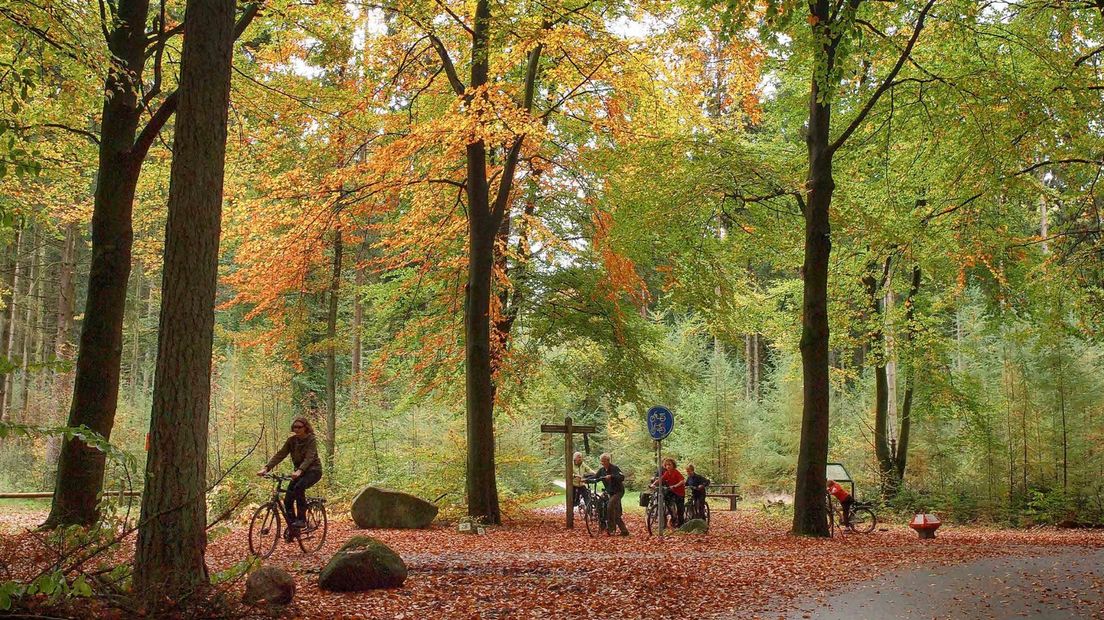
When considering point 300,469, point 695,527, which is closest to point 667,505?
point 695,527

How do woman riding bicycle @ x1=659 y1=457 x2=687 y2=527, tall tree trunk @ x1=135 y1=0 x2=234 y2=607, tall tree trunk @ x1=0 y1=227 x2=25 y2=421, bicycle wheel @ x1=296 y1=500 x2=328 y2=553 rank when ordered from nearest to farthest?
tall tree trunk @ x1=135 y1=0 x2=234 y2=607 < bicycle wheel @ x1=296 y1=500 x2=328 y2=553 < woman riding bicycle @ x1=659 y1=457 x2=687 y2=527 < tall tree trunk @ x1=0 y1=227 x2=25 y2=421

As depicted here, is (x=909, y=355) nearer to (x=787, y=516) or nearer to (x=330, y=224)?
(x=787, y=516)

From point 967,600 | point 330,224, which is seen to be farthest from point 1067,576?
point 330,224

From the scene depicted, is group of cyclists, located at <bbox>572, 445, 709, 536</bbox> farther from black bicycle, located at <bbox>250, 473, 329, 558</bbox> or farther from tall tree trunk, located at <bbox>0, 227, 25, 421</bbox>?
tall tree trunk, located at <bbox>0, 227, 25, 421</bbox>

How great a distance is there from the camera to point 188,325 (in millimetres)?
6262

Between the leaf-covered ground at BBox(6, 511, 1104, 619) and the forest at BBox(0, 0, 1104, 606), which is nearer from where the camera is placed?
the leaf-covered ground at BBox(6, 511, 1104, 619)

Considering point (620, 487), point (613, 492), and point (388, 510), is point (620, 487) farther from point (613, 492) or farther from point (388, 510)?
point (388, 510)

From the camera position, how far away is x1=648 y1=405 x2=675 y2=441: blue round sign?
1314 centimetres

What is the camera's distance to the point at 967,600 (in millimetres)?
7746

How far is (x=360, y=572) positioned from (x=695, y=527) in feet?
31.1

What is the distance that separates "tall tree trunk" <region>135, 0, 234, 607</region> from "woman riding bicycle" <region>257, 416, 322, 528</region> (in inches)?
164

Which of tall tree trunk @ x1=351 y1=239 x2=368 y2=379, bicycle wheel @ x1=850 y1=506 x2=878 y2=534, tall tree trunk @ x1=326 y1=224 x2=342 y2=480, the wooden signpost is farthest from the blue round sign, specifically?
tall tree trunk @ x1=351 y1=239 x2=368 y2=379

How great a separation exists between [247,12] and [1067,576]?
1171 centimetres

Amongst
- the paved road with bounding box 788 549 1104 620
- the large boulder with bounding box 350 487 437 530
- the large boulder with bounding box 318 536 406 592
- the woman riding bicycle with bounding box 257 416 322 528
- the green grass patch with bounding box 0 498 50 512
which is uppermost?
the woman riding bicycle with bounding box 257 416 322 528
